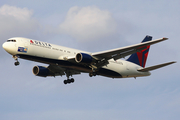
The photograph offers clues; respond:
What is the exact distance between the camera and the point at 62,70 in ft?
160

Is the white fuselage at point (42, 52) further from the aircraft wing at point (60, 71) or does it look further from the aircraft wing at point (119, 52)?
the aircraft wing at point (60, 71)

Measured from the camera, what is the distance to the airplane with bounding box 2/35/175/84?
131ft

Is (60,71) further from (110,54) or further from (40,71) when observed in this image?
(110,54)

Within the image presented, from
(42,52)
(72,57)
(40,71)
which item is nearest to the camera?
(42,52)

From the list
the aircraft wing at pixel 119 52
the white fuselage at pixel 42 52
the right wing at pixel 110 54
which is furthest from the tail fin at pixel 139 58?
the aircraft wing at pixel 119 52

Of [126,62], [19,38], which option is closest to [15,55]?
[19,38]

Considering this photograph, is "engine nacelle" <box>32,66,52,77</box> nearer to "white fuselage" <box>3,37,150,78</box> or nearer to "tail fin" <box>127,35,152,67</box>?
"white fuselage" <box>3,37,150,78</box>

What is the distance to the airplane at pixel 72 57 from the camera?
40031 mm

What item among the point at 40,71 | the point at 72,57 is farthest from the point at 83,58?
the point at 40,71

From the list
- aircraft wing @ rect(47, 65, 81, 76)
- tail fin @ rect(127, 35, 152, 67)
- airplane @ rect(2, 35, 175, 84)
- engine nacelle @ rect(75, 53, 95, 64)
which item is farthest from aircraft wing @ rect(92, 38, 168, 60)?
tail fin @ rect(127, 35, 152, 67)

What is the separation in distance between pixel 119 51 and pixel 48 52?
987 cm

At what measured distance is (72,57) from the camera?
42.0 m

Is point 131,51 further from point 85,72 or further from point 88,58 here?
point 85,72

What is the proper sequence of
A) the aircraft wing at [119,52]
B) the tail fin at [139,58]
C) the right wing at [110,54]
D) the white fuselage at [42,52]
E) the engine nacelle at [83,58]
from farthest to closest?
1. the tail fin at [139,58]
2. the engine nacelle at [83,58]
3. the right wing at [110,54]
4. the aircraft wing at [119,52]
5. the white fuselage at [42,52]
